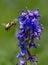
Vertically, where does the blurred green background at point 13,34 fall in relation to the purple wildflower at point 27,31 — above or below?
above

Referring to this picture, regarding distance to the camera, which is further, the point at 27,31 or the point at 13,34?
the point at 13,34

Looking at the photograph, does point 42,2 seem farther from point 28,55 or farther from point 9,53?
point 28,55

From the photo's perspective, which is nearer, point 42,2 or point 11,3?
point 42,2

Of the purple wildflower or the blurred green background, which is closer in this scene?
the purple wildflower

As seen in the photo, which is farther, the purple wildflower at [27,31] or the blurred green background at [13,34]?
the blurred green background at [13,34]

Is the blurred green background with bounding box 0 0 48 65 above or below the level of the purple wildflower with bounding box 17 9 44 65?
above

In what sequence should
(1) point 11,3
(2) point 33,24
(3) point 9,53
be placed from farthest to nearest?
(1) point 11,3
(3) point 9,53
(2) point 33,24

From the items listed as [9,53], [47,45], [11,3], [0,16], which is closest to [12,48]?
[9,53]

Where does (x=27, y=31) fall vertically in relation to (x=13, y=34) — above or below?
below
